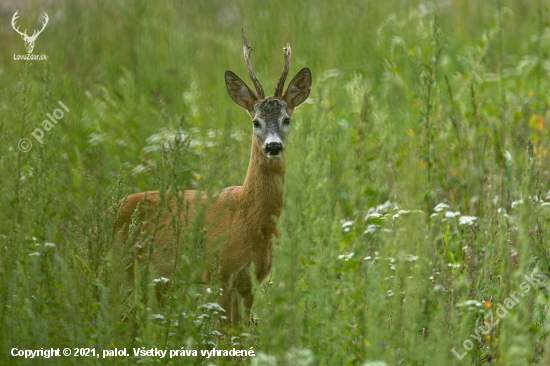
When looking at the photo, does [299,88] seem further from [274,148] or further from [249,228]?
[249,228]

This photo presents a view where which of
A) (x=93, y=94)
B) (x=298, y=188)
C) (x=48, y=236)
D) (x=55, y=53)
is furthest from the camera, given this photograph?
(x=55, y=53)

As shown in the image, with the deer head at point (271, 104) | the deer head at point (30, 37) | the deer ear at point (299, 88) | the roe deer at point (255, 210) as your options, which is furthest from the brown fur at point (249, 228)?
the deer head at point (30, 37)

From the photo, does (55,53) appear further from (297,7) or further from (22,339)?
(22,339)

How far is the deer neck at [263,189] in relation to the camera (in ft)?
14.7

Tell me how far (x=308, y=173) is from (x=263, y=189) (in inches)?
68.7

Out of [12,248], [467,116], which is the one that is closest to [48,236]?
[12,248]

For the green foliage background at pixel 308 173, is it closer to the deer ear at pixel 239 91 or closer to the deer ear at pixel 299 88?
the deer ear at pixel 299 88

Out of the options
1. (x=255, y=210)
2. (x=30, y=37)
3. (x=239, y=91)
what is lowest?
(x=255, y=210)

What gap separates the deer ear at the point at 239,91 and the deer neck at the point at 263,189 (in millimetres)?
559

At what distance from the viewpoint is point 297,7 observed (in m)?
9.97

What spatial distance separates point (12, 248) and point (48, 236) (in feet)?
1.21

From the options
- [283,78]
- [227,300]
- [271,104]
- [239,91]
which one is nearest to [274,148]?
[271,104]

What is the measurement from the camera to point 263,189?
451 centimetres

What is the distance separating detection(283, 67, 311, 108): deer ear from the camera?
16.5ft
